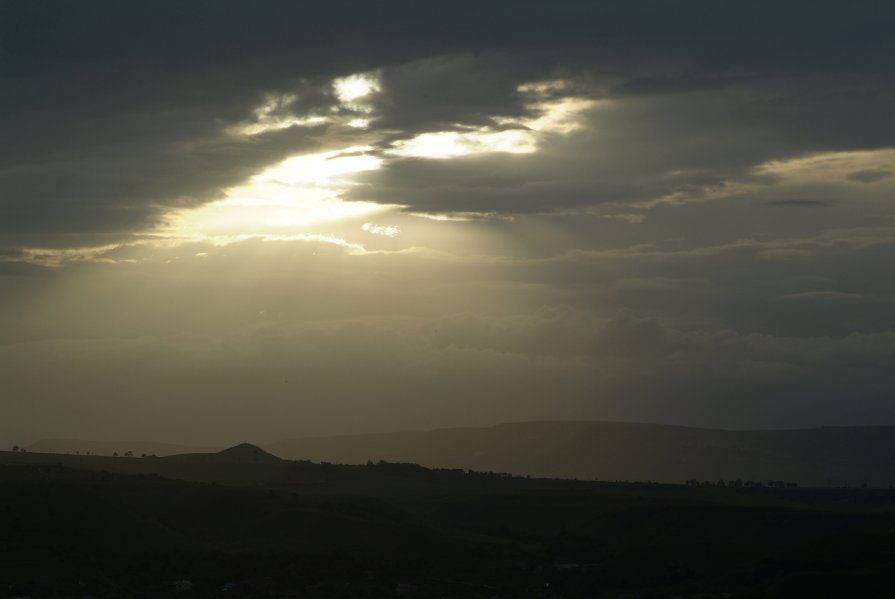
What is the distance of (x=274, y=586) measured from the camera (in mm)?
101812

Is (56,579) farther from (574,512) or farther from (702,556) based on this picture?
(574,512)

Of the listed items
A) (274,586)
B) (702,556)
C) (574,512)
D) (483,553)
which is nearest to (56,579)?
(274,586)

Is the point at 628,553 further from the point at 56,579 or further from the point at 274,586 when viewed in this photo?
the point at 56,579

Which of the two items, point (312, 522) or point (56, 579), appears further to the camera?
point (312, 522)

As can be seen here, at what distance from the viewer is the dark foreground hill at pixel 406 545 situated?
93.8m

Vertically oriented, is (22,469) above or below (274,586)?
above

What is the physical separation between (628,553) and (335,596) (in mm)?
27052

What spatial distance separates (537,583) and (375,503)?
39.4 metres

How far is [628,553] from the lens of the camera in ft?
346

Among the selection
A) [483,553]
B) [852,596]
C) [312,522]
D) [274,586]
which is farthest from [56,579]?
[852,596]

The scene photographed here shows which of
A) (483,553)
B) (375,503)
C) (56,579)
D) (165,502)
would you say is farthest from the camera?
(375,503)

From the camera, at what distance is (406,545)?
122375mm

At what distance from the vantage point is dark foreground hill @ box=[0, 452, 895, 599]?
308 feet

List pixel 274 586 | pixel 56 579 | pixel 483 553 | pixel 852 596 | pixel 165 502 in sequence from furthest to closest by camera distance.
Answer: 1. pixel 165 502
2. pixel 483 553
3. pixel 274 586
4. pixel 56 579
5. pixel 852 596
